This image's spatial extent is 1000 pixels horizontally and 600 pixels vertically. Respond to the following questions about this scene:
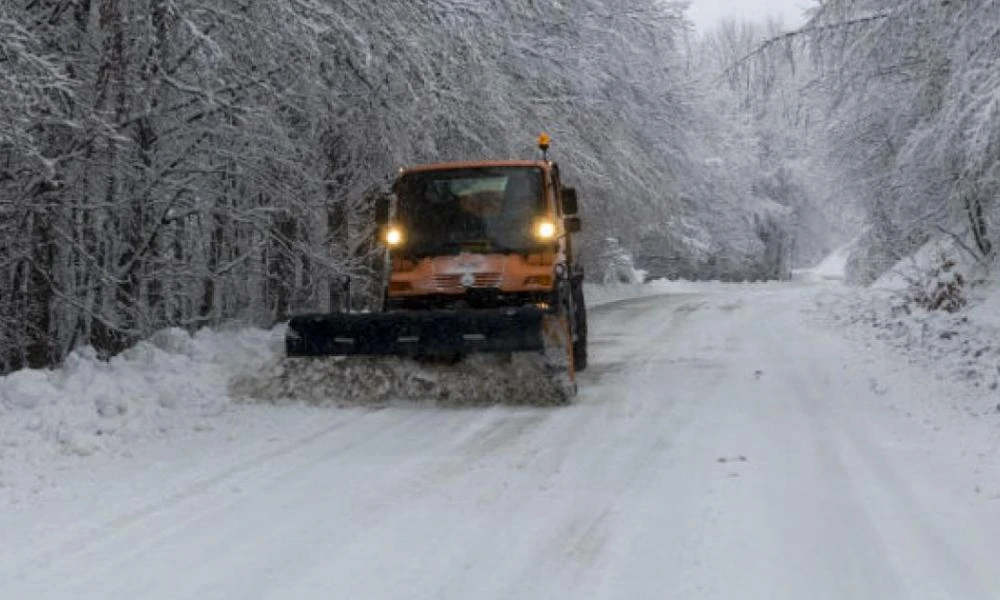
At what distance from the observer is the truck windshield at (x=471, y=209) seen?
9837 millimetres

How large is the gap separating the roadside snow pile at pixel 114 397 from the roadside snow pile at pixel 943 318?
6.75 metres

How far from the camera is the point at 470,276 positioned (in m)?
9.67

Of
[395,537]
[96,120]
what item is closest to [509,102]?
[96,120]

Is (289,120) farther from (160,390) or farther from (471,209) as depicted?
(160,390)

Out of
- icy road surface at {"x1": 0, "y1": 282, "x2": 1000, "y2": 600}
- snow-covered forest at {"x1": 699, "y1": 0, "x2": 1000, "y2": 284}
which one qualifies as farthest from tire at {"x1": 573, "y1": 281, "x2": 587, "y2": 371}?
snow-covered forest at {"x1": 699, "y1": 0, "x2": 1000, "y2": 284}

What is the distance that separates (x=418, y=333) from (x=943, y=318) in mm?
7800

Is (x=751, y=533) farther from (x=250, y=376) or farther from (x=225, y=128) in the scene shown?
(x=225, y=128)

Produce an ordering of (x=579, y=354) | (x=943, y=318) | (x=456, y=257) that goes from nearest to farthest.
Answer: (x=456, y=257), (x=579, y=354), (x=943, y=318)

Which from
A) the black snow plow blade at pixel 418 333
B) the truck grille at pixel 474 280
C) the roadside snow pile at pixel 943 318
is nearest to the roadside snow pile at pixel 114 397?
the black snow plow blade at pixel 418 333

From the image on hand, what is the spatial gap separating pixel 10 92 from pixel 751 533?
493 cm

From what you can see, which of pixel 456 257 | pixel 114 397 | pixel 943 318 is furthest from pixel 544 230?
pixel 943 318

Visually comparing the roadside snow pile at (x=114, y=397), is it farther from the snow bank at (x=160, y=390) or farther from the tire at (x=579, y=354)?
the tire at (x=579, y=354)

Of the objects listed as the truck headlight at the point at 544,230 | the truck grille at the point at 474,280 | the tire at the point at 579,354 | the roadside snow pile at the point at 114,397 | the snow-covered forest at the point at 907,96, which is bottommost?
the tire at the point at 579,354

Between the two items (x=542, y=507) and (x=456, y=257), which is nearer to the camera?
(x=542, y=507)
